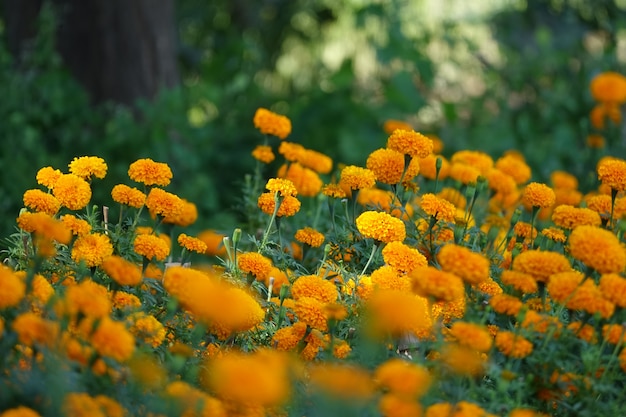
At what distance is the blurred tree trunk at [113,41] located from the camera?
463cm

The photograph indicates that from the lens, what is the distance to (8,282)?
1398 mm

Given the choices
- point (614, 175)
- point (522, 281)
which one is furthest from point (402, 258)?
point (614, 175)

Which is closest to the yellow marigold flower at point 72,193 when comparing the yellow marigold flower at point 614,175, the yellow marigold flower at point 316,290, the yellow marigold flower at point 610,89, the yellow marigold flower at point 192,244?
the yellow marigold flower at point 192,244

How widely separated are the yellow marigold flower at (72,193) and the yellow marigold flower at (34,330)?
54 cm

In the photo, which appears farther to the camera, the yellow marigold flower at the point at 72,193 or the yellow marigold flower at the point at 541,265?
the yellow marigold flower at the point at 72,193

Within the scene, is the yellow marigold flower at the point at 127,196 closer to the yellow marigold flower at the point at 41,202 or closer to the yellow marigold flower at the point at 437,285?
the yellow marigold flower at the point at 41,202

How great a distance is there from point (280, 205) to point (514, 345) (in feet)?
2.34

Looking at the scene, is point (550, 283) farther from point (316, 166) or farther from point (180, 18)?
point (180, 18)

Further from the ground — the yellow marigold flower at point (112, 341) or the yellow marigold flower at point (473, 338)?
the yellow marigold flower at point (473, 338)

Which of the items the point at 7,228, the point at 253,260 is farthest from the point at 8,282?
the point at 7,228

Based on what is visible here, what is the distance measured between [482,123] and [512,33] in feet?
4.72

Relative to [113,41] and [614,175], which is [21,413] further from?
[113,41]

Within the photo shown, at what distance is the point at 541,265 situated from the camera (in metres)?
1.65

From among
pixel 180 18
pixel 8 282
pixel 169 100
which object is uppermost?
pixel 180 18
